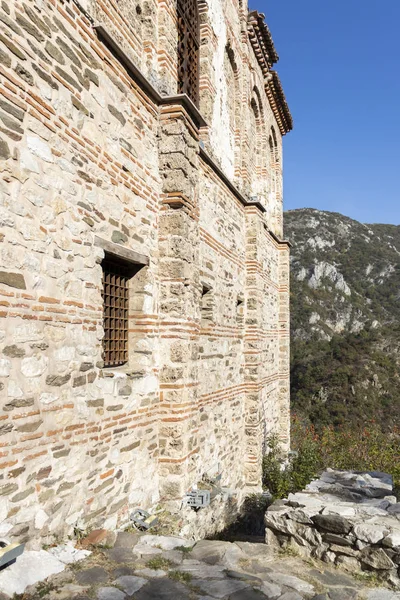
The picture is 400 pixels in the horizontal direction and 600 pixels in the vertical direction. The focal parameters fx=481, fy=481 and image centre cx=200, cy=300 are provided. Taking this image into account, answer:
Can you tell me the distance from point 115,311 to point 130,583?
257 cm

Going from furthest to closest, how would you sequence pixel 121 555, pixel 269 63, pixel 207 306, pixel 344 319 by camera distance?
pixel 344 319 < pixel 269 63 < pixel 207 306 < pixel 121 555

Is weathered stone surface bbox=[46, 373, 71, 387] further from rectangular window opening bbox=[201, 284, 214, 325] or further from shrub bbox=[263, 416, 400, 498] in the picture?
shrub bbox=[263, 416, 400, 498]

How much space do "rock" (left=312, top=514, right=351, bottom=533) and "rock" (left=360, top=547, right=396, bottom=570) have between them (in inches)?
9.3

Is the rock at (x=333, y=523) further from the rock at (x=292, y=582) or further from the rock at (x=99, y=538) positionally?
the rock at (x=99, y=538)

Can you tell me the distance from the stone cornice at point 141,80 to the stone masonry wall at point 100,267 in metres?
0.03

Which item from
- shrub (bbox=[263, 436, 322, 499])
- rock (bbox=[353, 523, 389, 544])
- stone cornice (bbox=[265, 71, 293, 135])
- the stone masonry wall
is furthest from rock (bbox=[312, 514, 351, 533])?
stone cornice (bbox=[265, 71, 293, 135])

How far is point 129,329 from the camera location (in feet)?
17.4

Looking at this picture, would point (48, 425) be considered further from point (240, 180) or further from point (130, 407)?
point (240, 180)

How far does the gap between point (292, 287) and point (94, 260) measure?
159 feet

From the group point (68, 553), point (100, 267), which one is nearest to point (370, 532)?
point (68, 553)

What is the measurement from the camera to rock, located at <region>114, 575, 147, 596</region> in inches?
127

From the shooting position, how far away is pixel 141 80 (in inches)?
203

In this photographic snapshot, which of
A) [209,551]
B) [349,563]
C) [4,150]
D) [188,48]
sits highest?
[188,48]

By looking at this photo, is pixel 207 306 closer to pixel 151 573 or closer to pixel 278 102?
pixel 151 573
